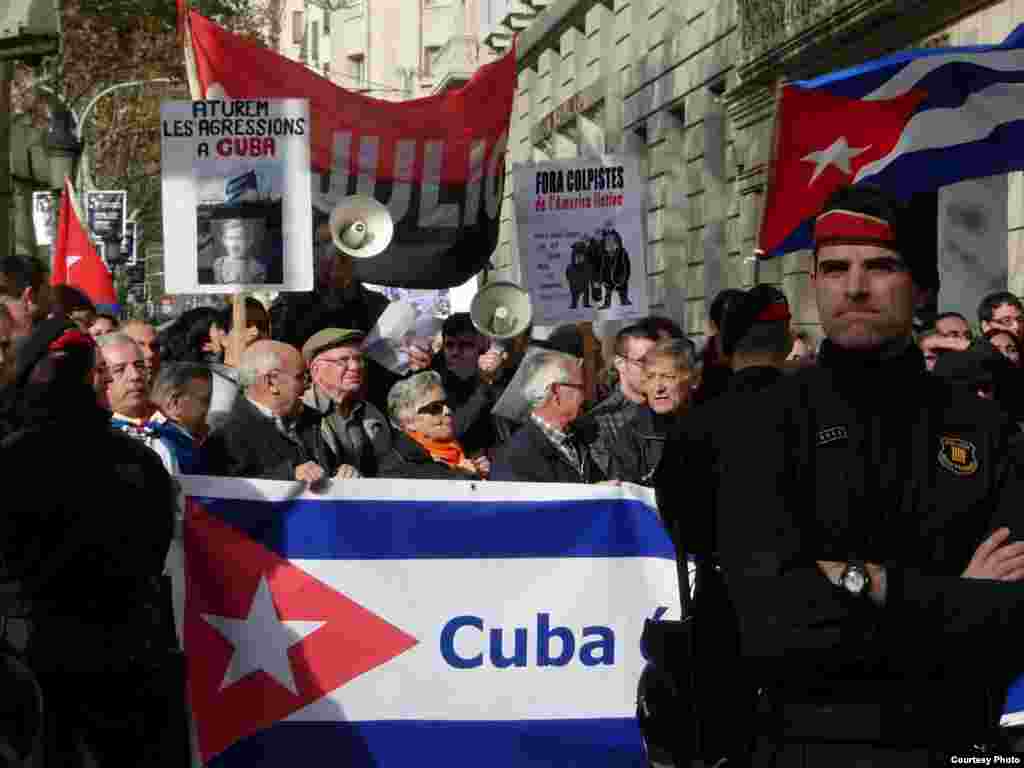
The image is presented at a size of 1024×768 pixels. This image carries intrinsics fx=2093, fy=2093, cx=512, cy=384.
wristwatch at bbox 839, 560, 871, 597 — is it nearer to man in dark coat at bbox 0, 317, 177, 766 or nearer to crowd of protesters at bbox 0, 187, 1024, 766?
crowd of protesters at bbox 0, 187, 1024, 766

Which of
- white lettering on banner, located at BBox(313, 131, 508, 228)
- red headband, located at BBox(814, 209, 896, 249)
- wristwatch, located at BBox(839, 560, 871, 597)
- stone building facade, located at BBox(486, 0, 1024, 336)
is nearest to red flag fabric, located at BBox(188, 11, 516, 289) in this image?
white lettering on banner, located at BBox(313, 131, 508, 228)

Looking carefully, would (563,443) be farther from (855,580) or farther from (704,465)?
(855,580)

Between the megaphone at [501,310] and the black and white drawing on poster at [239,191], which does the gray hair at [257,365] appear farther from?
the megaphone at [501,310]

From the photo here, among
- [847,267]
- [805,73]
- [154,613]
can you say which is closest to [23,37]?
[154,613]

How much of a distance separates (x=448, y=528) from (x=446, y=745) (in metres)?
0.72

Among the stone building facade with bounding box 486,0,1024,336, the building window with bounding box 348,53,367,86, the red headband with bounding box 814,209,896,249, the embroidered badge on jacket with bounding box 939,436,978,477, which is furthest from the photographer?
the building window with bounding box 348,53,367,86

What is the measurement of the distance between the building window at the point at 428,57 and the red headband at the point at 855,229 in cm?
6822

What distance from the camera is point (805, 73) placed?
2211 cm

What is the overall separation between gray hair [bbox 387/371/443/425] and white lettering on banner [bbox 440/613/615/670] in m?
1.47

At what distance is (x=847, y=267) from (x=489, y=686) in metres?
3.57

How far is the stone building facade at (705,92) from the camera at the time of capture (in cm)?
1933

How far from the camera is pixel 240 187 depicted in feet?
33.6

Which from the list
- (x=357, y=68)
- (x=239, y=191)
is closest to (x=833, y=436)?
(x=239, y=191)

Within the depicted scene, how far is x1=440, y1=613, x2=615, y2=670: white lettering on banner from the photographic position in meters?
6.97
